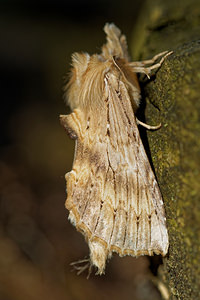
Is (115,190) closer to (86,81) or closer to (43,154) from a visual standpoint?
(86,81)

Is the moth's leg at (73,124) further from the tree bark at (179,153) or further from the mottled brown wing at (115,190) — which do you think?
the tree bark at (179,153)

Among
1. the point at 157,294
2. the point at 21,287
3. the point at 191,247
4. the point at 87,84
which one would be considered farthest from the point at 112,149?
the point at 21,287

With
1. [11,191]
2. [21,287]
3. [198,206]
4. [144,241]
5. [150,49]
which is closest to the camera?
[198,206]

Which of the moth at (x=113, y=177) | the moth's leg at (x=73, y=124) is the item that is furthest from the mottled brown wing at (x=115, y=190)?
the moth's leg at (x=73, y=124)

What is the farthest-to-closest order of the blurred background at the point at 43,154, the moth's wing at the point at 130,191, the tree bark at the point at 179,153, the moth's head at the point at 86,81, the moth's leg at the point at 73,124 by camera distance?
the blurred background at the point at 43,154 → the moth's leg at the point at 73,124 → the moth's head at the point at 86,81 → the moth's wing at the point at 130,191 → the tree bark at the point at 179,153

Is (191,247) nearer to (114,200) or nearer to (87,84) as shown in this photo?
(114,200)

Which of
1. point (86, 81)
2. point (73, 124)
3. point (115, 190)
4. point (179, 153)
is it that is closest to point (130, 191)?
point (115, 190)

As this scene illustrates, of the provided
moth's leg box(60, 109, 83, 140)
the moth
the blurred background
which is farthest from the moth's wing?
the blurred background
